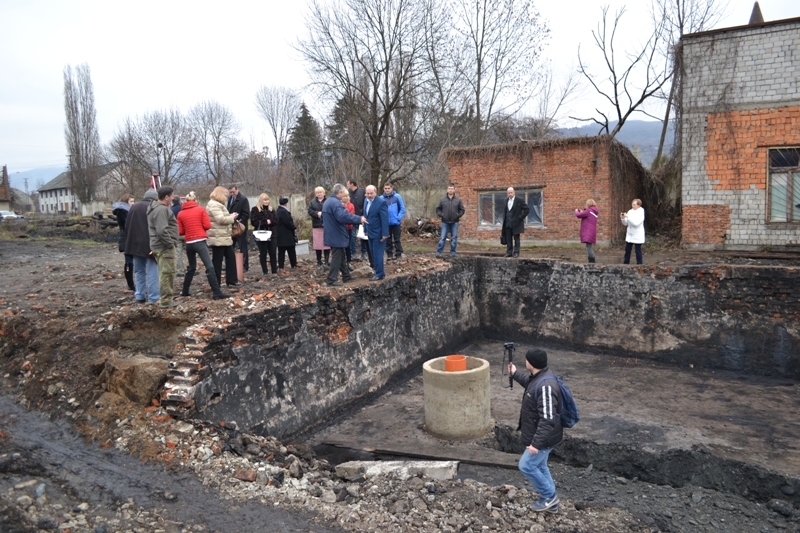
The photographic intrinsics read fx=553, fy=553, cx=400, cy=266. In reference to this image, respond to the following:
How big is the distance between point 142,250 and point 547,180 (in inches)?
532

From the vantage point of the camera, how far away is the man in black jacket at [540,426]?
5.21 m

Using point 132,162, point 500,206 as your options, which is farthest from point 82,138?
point 500,206

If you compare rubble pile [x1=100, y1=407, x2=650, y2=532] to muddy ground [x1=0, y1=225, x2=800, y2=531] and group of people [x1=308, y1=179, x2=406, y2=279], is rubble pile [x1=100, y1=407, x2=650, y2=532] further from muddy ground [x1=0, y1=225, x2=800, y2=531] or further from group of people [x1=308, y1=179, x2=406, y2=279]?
group of people [x1=308, y1=179, x2=406, y2=279]

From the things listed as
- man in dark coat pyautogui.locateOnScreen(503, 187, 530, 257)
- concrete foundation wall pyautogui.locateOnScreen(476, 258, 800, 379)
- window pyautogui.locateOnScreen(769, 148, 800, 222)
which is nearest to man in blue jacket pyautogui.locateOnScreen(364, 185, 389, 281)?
man in dark coat pyautogui.locateOnScreen(503, 187, 530, 257)

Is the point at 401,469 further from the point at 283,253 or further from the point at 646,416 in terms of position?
the point at 283,253

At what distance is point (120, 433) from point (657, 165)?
22.1 metres

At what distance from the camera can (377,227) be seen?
10164 millimetres

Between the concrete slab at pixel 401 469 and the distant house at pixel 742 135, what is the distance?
1234cm

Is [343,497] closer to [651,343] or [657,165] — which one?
[651,343]

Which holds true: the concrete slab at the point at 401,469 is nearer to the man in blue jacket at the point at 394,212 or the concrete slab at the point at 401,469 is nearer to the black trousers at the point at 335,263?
the black trousers at the point at 335,263

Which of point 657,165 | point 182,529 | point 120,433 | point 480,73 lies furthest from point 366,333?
point 480,73

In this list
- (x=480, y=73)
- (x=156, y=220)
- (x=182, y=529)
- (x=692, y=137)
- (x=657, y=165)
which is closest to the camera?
(x=182, y=529)

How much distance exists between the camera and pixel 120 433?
590 cm

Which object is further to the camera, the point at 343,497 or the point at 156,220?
the point at 156,220
